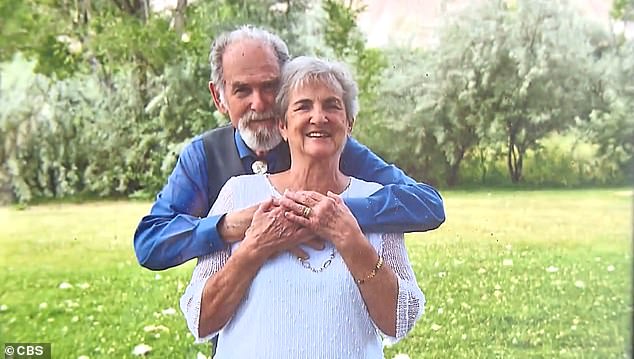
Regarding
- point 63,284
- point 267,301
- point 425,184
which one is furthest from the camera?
point 63,284

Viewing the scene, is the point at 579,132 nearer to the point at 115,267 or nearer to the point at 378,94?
the point at 378,94

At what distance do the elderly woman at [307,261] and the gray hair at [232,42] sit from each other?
6cm

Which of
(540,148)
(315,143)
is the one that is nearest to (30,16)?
(315,143)

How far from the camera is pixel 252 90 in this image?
162 centimetres

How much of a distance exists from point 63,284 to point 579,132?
1231 mm

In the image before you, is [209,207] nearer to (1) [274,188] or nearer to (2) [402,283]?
(1) [274,188]

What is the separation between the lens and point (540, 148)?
5.90 feet

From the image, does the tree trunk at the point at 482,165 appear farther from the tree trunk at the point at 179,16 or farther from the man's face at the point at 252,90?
the tree trunk at the point at 179,16

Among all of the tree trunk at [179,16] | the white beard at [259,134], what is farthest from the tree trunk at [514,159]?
the tree trunk at [179,16]

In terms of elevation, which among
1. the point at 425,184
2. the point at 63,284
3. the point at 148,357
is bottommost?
the point at 148,357

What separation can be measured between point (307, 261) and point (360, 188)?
19 cm

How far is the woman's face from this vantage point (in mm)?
1563

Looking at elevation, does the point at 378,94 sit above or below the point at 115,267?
above

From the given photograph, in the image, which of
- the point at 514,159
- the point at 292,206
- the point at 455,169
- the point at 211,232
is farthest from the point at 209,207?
the point at 514,159
